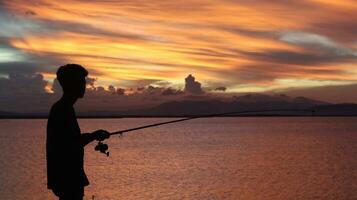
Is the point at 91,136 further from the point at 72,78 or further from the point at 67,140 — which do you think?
the point at 72,78

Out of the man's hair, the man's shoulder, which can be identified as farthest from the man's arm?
the man's hair

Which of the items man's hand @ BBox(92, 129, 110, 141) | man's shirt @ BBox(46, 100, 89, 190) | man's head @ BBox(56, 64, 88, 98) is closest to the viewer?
man's shirt @ BBox(46, 100, 89, 190)

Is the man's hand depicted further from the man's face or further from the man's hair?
the man's hair

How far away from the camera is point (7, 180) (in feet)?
124

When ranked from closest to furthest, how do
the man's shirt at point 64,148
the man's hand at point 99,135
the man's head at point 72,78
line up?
the man's shirt at point 64,148 < the man's head at point 72,78 < the man's hand at point 99,135

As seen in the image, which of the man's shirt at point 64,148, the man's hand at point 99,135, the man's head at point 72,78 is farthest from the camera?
the man's hand at point 99,135

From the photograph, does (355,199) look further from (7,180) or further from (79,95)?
(79,95)

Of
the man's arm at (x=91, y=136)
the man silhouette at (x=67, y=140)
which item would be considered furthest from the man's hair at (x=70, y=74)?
the man's arm at (x=91, y=136)

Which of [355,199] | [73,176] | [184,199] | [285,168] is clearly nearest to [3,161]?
[285,168]

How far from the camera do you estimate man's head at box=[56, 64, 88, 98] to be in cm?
534

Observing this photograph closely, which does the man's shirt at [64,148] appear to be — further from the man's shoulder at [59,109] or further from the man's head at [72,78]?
the man's head at [72,78]

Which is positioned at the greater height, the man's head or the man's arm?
the man's head

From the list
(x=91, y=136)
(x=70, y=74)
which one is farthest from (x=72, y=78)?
(x=91, y=136)

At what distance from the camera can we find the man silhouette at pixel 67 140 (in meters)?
5.24
